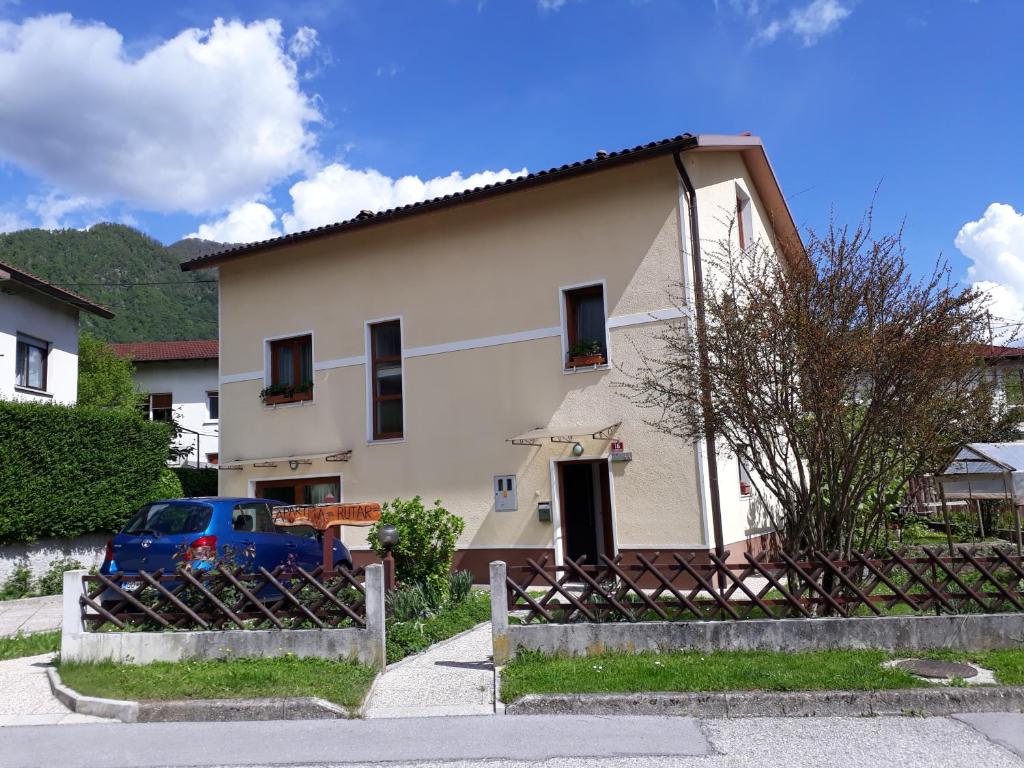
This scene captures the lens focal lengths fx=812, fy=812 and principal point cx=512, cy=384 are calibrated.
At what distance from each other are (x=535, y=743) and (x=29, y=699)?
14.7 feet

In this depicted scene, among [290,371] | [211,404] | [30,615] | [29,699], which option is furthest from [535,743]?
[211,404]

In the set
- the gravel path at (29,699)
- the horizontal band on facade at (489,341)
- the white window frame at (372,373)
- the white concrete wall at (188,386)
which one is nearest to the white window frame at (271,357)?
the horizontal band on facade at (489,341)

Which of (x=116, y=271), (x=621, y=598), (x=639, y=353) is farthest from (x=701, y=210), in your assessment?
(x=116, y=271)

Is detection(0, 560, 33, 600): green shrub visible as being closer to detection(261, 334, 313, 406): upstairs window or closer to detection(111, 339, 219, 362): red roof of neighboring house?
detection(261, 334, 313, 406): upstairs window

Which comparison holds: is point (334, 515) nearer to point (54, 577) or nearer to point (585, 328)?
point (585, 328)

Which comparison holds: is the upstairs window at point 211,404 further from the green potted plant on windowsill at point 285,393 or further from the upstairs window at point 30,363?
the green potted plant on windowsill at point 285,393

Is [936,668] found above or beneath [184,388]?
beneath

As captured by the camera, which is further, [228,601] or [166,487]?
[166,487]

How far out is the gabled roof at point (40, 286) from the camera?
18.0 m

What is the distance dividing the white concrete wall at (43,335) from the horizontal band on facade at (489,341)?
19.0 feet

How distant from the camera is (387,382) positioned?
15.0 metres

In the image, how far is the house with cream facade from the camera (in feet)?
41.1

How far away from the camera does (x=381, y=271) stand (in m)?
15.2

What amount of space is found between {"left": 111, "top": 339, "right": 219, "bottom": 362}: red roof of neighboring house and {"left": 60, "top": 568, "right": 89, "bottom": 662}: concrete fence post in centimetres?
2548
